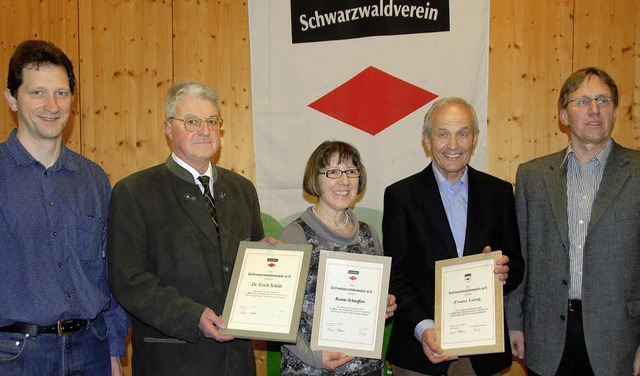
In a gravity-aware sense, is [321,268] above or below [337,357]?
above

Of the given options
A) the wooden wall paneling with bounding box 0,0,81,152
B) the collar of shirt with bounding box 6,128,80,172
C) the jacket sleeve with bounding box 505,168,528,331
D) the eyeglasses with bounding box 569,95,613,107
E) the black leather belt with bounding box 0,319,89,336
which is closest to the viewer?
the black leather belt with bounding box 0,319,89,336

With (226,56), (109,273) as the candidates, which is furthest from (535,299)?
(226,56)

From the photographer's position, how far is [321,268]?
8.38 ft

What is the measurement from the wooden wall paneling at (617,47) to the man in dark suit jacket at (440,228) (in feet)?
6.57

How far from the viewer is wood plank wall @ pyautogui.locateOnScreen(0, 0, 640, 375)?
446 centimetres

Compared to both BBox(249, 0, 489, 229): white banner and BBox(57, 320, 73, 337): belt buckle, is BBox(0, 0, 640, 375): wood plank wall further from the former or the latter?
BBox(57, 320, 73, 337): belt buckle

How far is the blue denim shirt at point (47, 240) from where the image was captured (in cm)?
239

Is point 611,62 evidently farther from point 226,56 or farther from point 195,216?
point 195,216

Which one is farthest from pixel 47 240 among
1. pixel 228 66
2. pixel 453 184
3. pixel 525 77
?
pixel 525 77

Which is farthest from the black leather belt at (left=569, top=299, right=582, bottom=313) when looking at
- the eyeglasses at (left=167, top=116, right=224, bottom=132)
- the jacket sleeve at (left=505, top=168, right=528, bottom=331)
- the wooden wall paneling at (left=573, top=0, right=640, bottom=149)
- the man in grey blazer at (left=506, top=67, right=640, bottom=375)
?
the wooden wall paneling at (left=573, top=0, right=640, bottom=149)

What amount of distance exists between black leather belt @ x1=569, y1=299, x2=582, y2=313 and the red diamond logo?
2.10 metres

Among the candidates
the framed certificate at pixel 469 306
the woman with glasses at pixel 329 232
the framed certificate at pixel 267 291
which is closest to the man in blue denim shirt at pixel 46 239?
the framed certificate at pixel 267 291

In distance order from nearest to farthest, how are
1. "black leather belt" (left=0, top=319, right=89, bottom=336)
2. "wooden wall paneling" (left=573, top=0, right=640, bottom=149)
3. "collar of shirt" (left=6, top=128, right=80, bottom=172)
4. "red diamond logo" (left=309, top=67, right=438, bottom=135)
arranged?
1. "black leather belt" (left=0, top=319, right=89, bottom=336)
2. "collar of shirt" (left=6, top=128, right=80, bottom=172)
3. "wooden wall paneling" (left=573, top=0, right=640, bottom=149)
4. "red diamond logo" (left=309, top=67, right=438, bottom=135)

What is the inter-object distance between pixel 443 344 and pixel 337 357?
0.47 metres
